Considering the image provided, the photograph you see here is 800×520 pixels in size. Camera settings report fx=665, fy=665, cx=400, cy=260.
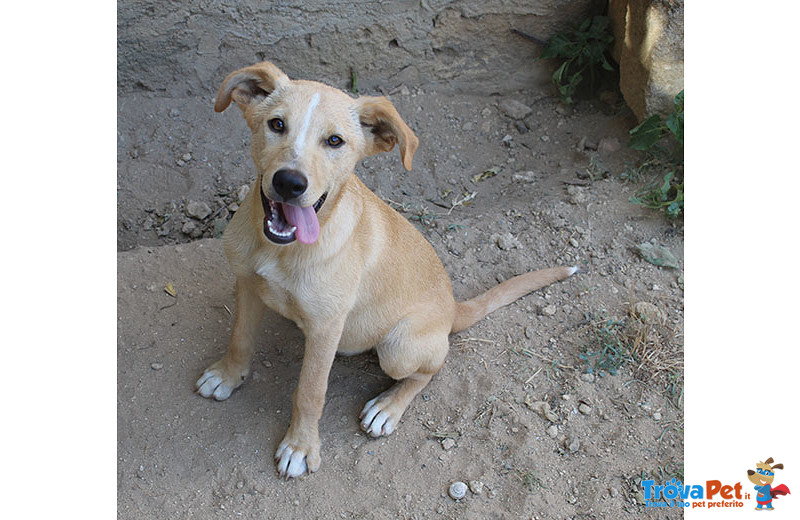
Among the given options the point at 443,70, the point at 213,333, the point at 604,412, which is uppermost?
the point at 443,70

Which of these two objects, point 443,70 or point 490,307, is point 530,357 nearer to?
point 490,307

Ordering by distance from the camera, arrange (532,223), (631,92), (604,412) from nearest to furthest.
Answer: (604,412), (532,223), (631,92)

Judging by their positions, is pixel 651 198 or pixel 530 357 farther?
pixel 651 198

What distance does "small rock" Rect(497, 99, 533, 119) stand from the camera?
20.3ft

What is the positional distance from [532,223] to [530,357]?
4.27 feet

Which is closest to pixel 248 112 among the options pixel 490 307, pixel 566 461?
pixel 490 307

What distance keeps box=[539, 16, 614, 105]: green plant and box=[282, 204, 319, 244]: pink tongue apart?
3888 mm

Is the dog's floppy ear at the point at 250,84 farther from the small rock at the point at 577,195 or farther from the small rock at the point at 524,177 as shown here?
the small rock at the point at 524,177

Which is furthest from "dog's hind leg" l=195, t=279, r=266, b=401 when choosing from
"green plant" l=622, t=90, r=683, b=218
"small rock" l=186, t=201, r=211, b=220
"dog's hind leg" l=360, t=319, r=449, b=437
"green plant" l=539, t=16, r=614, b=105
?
"green plant" l=539, t=16, r=614, b=105

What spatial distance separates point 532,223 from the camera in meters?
5.14

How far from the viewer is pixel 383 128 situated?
10.3 feet

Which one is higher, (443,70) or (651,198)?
(443,70)
